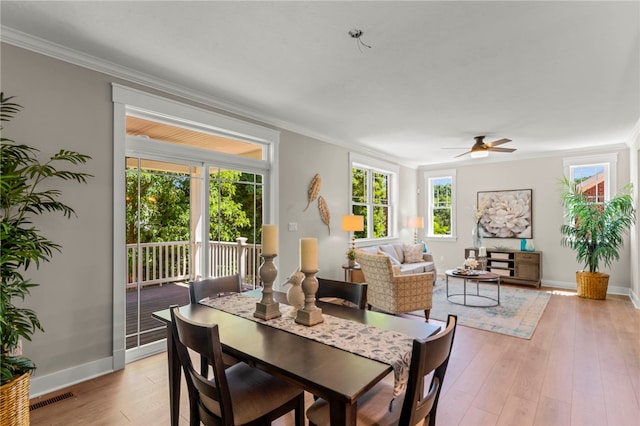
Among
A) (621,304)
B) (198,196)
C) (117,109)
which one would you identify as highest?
(117,109)

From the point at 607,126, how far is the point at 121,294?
631 cm

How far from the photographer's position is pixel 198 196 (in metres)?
3.49

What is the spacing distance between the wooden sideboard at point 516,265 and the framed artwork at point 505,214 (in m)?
0.45

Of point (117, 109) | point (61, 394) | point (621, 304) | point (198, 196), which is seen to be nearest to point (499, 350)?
point (621, 304)

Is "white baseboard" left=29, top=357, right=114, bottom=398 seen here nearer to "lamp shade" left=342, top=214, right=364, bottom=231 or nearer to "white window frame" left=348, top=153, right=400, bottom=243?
"lamp shade" left=342, top=214, right=364, bottom=231

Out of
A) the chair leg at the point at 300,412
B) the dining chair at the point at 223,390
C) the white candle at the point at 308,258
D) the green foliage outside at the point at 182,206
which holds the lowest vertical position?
the chair leg at the point at 300,412

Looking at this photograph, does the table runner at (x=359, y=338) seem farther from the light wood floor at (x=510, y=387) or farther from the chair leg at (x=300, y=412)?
the light wood floor at (x=510, y=387)

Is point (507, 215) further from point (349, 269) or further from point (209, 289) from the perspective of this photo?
point (209, 289)

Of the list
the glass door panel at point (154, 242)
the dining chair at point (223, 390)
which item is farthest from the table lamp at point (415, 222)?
the dining chair at point (223, 390)

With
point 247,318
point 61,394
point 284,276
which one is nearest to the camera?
point 247,318

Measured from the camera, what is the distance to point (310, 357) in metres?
1.31

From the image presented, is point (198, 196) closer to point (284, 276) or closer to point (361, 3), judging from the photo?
point (284, 276)

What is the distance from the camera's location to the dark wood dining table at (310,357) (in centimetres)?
110

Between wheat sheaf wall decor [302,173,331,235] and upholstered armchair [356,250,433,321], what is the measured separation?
3.98 feet
